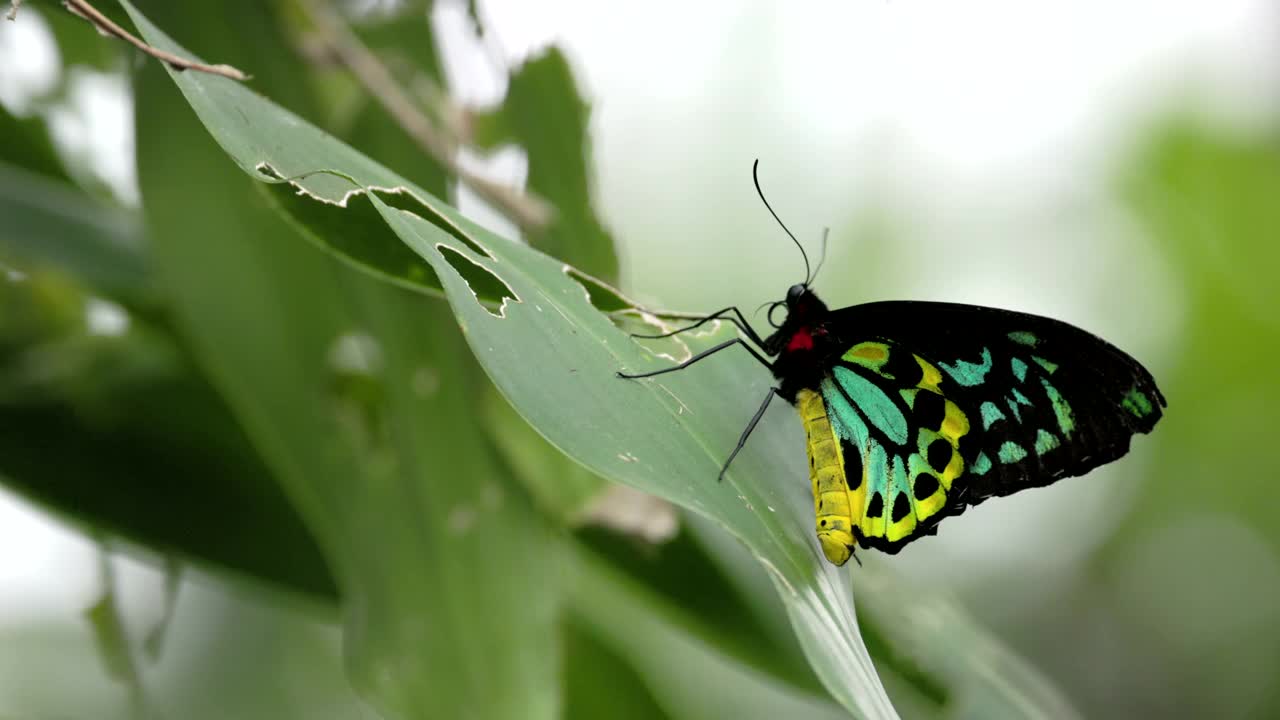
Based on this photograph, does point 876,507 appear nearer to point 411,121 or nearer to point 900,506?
point 900,506

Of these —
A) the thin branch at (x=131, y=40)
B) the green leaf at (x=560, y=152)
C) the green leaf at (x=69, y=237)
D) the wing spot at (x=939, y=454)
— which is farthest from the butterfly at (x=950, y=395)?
the green leaf at (x=69, y=237)

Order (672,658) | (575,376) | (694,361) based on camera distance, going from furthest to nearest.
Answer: (672,658), (694,361), (575,376)

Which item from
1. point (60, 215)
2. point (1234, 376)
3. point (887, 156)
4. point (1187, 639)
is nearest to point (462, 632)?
point (60, 215)

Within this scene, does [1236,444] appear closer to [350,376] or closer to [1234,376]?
[1234,376]

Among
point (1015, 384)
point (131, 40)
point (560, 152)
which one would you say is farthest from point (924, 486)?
point (131, 40)

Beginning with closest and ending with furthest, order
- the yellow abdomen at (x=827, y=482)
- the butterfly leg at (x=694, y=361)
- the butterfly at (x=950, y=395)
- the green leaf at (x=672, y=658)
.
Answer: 1. the butterfly leg at (x=694, y=361)
2. the yellow abdomen at (x=827, y=482)
3. the butterfly at (x=950, y=395)
4. the green leaf at (x=672, y=658)

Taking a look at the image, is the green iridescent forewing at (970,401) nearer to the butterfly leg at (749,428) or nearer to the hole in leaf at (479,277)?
the butterfly leg at (749,428)

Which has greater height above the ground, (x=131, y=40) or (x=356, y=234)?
(x=131, y=40)
